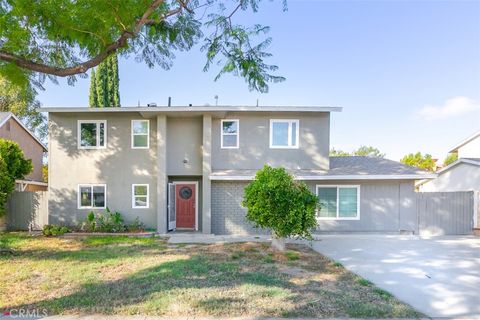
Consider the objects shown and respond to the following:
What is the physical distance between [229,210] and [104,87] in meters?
15.5

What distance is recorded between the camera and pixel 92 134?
44.3ft

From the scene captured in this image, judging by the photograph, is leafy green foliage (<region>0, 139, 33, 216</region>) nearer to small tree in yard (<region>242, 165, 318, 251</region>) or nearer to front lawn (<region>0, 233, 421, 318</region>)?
front lawn (<region>0, 233, 421, 318</region>)

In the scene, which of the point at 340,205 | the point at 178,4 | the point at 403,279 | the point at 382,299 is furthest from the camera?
the point at 340,205

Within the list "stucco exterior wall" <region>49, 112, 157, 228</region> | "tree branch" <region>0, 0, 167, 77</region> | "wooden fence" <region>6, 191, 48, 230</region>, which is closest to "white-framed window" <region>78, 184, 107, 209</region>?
"stucco exterior wall" <region>49, 112, 157, 228</region>

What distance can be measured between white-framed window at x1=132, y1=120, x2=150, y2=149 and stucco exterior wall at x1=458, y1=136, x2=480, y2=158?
2221 centimetres

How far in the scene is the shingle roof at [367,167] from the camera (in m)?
12.7

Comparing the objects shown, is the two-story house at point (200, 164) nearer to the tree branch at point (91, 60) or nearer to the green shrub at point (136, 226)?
the green shrub at point (136, 226)

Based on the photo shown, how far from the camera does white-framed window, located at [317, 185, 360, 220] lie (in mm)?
12898

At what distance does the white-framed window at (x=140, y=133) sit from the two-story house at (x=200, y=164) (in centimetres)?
4

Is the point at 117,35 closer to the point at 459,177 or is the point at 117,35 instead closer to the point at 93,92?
the point at 93,92

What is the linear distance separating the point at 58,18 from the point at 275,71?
4.55m

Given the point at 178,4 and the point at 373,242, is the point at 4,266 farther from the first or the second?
the point at 373,242

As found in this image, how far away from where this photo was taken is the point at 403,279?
22.0 ft

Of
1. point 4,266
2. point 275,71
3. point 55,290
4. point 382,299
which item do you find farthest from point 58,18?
point 382,299
